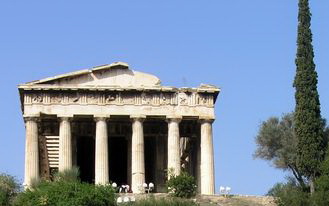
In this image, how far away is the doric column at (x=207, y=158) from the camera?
62594 millimetres

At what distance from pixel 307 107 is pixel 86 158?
62.5ft

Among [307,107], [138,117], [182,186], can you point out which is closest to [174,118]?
[138,117]

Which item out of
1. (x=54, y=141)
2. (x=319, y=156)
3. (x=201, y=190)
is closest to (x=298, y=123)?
(x=319, y=156)

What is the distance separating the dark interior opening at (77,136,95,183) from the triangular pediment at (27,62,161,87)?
7512mm

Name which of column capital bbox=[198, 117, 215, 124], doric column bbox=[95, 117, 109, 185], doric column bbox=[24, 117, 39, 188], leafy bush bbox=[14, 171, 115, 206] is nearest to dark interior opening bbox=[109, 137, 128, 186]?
doric column bbox=[95, 117, 109, 185]

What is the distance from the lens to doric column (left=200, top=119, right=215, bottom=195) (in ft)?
205

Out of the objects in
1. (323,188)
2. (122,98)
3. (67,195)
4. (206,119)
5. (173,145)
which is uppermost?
(122,98)

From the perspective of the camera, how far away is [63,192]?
51.4m

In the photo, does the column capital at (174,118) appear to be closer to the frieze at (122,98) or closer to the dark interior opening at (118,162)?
the frieze at (122,98)

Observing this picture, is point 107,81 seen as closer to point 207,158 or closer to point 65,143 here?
point 65,143

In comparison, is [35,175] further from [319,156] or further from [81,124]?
[319,156]

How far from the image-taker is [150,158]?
70.1 metres

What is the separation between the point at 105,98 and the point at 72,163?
4886mm

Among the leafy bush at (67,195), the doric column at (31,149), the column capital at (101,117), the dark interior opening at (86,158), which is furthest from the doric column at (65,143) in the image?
the leafy bush at (67,195)
